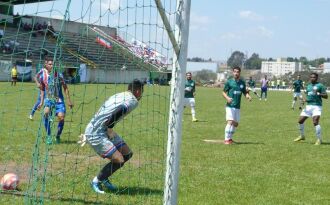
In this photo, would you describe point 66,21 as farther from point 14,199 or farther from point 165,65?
point 14,199

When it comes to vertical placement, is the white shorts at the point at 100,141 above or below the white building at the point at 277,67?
below

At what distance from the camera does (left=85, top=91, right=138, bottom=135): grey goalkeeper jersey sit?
22.6 ft

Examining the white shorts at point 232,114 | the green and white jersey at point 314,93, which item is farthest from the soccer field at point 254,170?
the green and white jersey at point 314,93

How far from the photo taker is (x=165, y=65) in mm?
5867

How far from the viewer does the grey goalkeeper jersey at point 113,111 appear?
6898 millimetres

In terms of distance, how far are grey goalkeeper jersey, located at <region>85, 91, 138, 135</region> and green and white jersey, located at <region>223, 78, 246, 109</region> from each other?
248 inches

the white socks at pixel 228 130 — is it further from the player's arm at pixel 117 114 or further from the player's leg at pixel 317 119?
the player's arm at pixel 117 114

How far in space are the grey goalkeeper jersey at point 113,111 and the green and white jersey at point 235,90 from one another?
248 inches

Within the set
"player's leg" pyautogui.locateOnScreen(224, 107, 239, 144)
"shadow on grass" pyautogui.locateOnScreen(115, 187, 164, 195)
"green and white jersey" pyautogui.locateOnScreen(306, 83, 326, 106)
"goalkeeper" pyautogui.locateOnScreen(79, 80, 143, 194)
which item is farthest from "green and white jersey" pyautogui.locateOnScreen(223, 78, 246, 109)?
"goalkeeper" pyautogui.locateOnScreen(79, 80, 143, 194)

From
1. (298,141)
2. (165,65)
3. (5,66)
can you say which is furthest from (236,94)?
(5,66)

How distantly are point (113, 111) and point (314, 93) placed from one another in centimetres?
824

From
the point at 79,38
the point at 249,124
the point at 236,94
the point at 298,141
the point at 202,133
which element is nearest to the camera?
the point at 79,38

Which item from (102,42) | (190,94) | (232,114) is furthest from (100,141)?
(190,94)

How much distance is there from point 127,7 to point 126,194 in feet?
9.05
